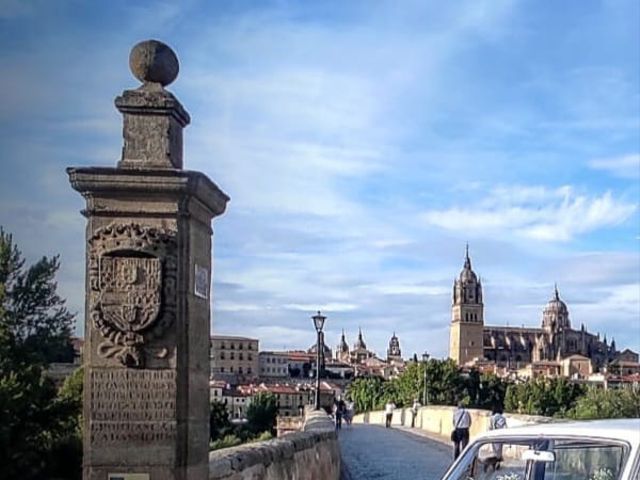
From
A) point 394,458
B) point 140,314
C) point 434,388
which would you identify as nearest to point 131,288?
point 140,314

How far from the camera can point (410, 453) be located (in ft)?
86.2

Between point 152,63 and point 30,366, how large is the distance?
34567 mm

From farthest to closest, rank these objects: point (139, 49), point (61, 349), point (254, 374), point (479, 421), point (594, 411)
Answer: point (254, 374) < point (61, 349) < point (594, 411) < point (479, 421) < point (139, 49)

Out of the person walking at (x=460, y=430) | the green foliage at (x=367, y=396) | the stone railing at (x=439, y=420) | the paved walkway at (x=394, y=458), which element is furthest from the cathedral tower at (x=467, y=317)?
the person walking at (x=460, y=430)

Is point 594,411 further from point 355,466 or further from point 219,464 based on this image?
point 219,464

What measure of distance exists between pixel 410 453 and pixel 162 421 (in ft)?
70.8

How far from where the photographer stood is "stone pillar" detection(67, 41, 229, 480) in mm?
5484

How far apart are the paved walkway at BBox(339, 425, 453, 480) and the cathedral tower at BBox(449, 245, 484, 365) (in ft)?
502

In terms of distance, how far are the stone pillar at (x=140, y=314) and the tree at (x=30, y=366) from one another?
66.6 ft

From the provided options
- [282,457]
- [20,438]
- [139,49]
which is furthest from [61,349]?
[139,49]

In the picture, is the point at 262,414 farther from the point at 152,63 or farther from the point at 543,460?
the point at 543,460

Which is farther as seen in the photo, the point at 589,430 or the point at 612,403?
the point at 612,403

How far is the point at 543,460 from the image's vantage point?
456 cm

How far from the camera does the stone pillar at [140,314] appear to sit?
216 inches
